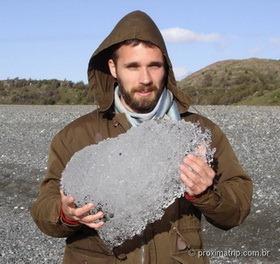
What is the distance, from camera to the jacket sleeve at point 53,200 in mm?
2926

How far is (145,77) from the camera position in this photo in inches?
116

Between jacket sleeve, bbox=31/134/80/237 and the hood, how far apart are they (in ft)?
0.96

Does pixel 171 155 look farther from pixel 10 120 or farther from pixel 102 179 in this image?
pixel 10 120

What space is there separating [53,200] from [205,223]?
21.9 feet

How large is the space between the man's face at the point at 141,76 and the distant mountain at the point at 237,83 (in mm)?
33591

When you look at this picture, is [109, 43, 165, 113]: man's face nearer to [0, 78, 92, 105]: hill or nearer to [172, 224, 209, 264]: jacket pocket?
[172, 224, 209, 264]: jacket pocket

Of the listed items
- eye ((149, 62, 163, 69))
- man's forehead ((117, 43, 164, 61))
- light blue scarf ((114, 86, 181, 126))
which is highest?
man's forehead ((117, 43, 164, 61))

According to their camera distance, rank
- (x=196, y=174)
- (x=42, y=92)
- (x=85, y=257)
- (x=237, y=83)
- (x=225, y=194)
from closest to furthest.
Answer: (x=196, y=174)
(x=225, y=194)
(x=85, y=257)
(x=42, y=92)
(x=237, y=83)

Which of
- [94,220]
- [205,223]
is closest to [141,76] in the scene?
[94,220]

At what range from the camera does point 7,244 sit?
923 cm

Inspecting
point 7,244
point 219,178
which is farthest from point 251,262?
point 219,178

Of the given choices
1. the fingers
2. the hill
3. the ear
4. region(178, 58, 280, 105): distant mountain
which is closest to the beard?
the ear

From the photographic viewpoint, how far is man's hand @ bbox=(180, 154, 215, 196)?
8.71ft

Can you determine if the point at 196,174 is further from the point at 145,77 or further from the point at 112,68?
the point at 112,68
